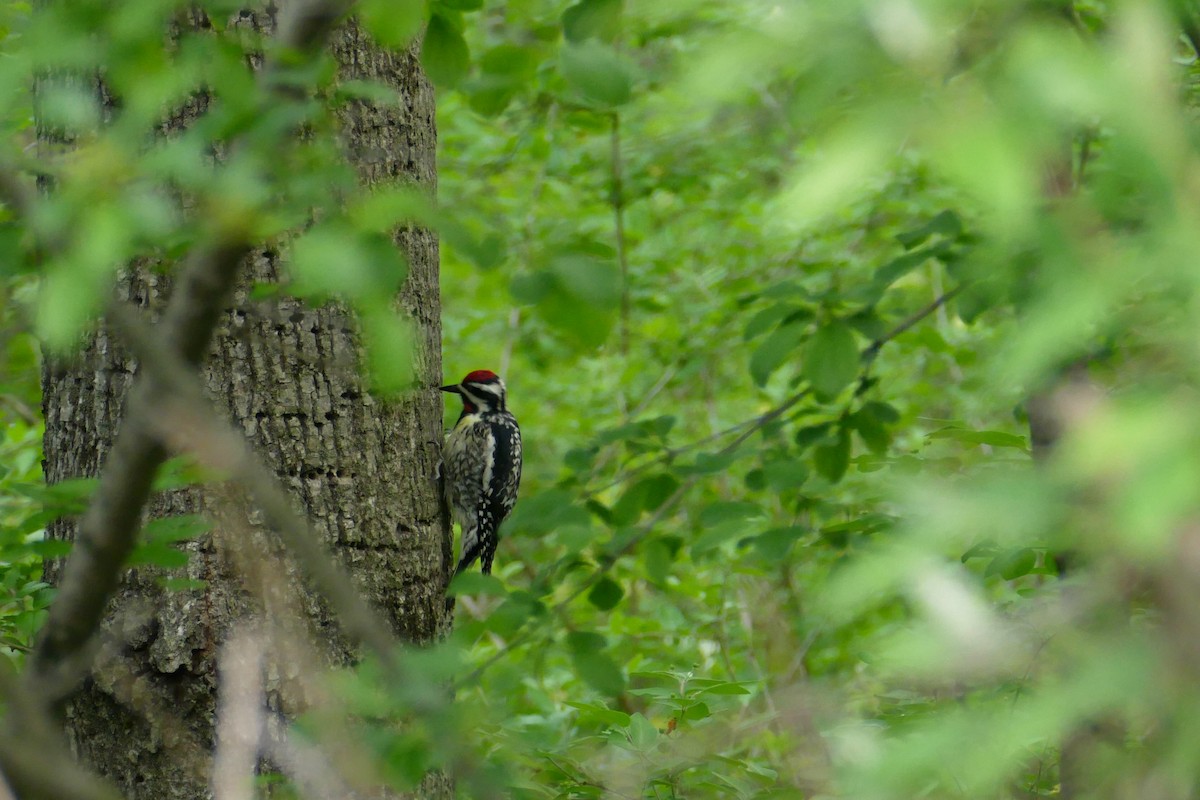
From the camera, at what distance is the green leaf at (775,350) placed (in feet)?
8.67

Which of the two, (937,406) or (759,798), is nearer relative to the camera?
(759,798)

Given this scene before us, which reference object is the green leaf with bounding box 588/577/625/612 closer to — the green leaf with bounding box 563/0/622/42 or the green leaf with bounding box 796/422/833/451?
the green leaf with bounding box 796/422/833/451

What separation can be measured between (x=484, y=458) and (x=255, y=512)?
256 centimetres

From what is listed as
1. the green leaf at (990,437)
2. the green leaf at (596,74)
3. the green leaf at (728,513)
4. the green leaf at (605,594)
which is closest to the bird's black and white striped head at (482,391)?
the green leaf at (605,594)

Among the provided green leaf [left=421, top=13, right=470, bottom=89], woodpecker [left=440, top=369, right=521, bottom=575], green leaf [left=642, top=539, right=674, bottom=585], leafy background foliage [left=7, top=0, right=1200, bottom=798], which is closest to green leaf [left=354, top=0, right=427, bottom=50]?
leafy background foliage [left=7, top=0, right=1200, bottom=798]

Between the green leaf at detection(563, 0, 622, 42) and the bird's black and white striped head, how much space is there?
132 inches

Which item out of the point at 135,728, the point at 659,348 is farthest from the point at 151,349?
the point at 659,348

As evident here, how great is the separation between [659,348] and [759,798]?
3.87 meters

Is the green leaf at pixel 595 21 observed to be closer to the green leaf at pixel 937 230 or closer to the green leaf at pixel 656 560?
the green leaf at pixel 656 560

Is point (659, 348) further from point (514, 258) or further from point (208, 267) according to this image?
point (208, 267)

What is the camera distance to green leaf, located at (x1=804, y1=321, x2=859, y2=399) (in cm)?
261

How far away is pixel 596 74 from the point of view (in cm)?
120

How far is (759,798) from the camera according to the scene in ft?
6.76

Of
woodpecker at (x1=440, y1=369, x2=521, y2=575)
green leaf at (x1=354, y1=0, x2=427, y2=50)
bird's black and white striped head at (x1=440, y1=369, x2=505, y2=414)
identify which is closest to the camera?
green leaf at (x1=354, y1=0, x2=427, y2=50)
